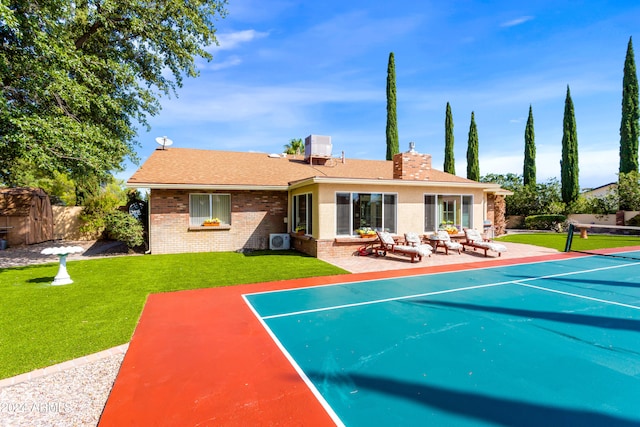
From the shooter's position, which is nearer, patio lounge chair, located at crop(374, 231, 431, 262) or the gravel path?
the gravel path

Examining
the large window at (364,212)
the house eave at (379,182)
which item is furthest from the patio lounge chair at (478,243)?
the large window at (364,212)

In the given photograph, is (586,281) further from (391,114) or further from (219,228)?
(391,114)

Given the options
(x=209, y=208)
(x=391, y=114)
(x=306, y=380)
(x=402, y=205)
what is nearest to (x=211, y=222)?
(x=209, y=208)

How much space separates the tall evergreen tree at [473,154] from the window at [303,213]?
2907 centimetres

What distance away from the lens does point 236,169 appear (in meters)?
17.9

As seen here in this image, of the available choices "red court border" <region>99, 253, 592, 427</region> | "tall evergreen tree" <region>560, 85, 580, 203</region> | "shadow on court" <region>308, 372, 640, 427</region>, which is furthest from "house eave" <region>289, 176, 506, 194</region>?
"tall evergreen tree" <region>560, 85, 580, 203</region>

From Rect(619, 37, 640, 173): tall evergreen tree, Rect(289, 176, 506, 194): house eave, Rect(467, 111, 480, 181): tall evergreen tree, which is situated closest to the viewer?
Rect(289, 176, 506, 194): house eave

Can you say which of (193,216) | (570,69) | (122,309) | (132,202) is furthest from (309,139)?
(122,309)

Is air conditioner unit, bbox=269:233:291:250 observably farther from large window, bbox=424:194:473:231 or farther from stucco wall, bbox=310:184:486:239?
large window, bbox=424:194:473:231

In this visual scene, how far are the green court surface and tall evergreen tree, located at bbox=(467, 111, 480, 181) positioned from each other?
31.0 metres

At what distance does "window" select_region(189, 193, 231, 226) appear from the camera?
1555cm

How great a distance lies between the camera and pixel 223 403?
364 centimetres

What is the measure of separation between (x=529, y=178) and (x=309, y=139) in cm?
2990

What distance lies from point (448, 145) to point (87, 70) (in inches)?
1469
